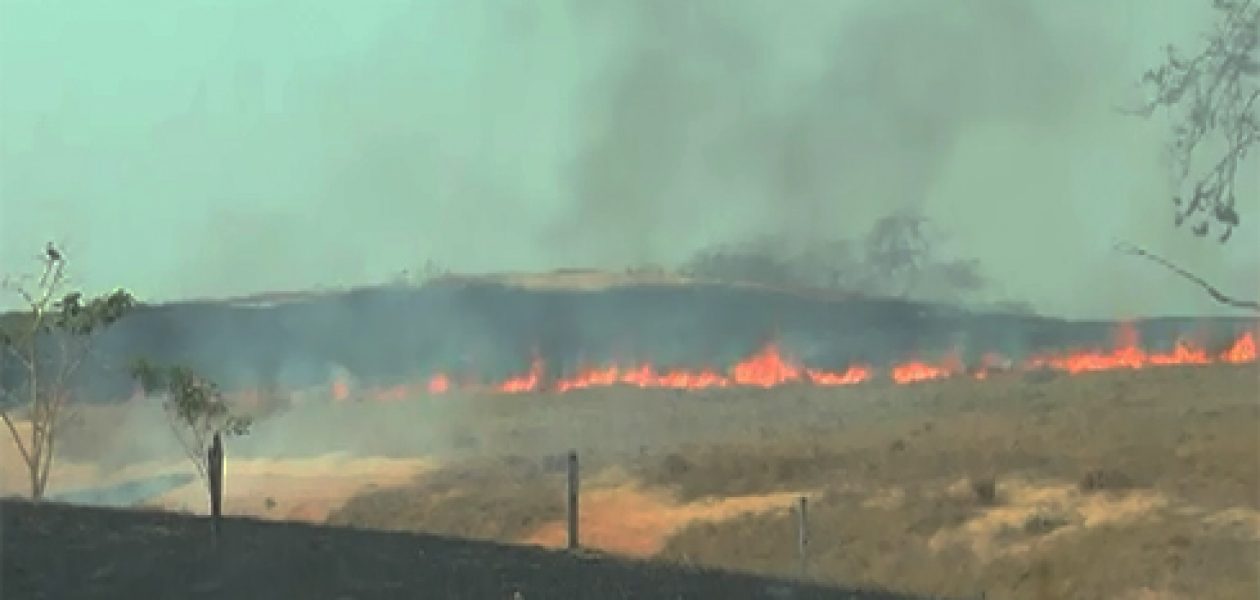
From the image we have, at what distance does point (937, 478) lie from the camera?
47219 millimetres

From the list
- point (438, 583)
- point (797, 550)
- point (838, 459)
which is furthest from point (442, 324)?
point (438, 583)

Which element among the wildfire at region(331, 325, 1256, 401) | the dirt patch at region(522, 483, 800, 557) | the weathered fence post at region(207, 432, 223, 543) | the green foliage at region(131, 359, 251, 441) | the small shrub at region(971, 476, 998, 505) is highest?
the wildfire at region(331, 325, 1256, 401)

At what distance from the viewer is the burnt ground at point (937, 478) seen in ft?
117

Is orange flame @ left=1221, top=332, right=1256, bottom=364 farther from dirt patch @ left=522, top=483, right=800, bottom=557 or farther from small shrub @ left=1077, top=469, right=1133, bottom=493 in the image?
dirt patch @ left=522, top=483, right=800, bottom=557

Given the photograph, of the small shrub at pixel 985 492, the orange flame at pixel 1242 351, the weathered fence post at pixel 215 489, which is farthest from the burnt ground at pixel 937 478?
the weathered fence post at pixel 215 489

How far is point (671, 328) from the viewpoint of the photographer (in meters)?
93.2

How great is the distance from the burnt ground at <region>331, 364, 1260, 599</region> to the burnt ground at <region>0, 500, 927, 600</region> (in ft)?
32.4

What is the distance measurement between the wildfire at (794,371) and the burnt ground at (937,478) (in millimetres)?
4459

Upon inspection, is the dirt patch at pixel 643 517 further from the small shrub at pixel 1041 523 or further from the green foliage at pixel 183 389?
the green foliage at pixel 183 389

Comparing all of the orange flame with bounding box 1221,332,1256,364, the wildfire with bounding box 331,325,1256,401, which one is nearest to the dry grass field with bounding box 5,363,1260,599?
the wildfire with bounding box 331,325,1256,401

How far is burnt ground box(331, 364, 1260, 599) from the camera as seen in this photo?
3581 centimetres

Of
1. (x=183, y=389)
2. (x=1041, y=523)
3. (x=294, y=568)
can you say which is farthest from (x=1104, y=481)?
(x=294, y=568)

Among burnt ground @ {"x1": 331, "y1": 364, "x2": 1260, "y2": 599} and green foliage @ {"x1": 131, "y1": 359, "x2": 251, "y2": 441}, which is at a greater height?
green foliage @ {"x1": 131, "y1": 359, "x2": 251, "y2": 441}

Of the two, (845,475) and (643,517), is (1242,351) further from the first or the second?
(643,517)
